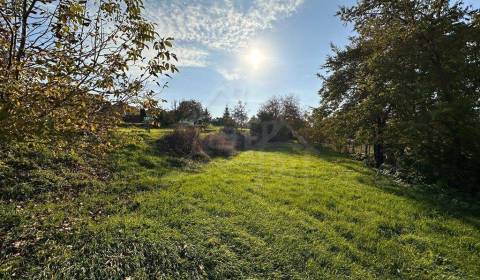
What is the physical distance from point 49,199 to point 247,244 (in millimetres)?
4632

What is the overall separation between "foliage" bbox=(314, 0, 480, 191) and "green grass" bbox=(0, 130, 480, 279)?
7.88 ft

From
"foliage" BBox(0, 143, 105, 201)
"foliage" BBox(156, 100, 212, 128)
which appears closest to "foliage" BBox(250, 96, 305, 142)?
"foliage" BBox(156, 100, 212, 128)

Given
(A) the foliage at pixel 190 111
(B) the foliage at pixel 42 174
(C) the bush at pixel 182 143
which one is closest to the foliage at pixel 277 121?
(A) the foliage at pixel 190 111

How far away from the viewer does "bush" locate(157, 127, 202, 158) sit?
1473 centimetres

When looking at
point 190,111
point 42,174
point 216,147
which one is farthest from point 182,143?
point 190,111

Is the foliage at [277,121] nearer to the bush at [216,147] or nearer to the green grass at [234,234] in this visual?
the bush at [216,147]

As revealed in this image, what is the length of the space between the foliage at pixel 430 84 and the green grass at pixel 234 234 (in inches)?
94.6

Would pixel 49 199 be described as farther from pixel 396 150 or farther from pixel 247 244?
pixel 396 150

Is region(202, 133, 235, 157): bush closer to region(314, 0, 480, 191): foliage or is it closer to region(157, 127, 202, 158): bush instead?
region(157, 127, 202, 158): bush

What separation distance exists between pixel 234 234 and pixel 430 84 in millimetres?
8820

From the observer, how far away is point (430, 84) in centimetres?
1017

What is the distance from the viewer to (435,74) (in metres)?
10.3

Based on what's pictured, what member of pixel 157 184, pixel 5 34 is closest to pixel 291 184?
pixel 157 184

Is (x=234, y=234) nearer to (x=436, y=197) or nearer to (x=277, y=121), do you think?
(x=436, y=197)
